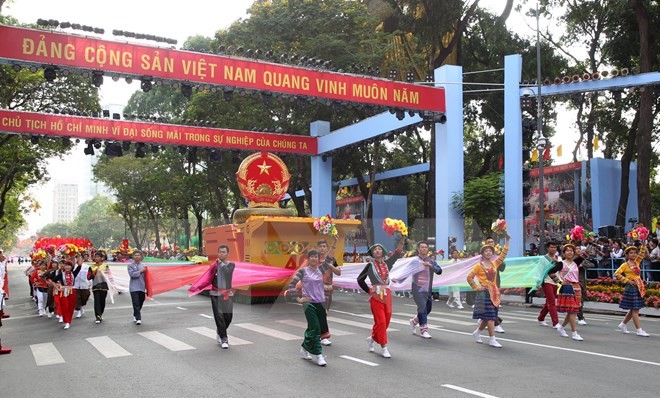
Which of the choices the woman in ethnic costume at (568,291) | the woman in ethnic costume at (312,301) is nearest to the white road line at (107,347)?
the woman in ethnic costume at (312,301)

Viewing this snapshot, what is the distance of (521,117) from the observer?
2355cm

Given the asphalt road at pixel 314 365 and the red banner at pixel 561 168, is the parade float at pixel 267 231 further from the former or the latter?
the red banner at pixel 561 168

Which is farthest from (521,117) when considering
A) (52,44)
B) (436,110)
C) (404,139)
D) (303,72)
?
(404,139)

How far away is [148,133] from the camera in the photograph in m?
26.5

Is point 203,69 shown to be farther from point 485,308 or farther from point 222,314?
point 485,308

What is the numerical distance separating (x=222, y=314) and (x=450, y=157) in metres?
14.6

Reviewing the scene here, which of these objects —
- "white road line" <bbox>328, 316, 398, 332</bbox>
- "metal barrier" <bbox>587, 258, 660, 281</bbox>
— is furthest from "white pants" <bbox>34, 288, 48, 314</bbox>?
"metal barrier" <bbox>587, 258, 660, 281</bbox>

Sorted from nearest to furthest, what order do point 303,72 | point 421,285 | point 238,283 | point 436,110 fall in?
point 421,285 → point 238,283 → point 303,72 → point 436,110

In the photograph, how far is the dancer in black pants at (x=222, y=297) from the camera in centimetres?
1124

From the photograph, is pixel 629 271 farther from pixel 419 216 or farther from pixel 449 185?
pixel 419 216

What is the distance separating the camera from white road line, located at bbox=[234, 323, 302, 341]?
1227 cm

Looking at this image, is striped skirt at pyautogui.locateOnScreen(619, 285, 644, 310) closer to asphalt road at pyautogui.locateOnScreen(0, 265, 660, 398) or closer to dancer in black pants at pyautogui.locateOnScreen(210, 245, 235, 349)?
asphalt road at pyautogui.locateOnScreen(0, 265, 660, 398)

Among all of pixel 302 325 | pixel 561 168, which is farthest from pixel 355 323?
pixel 561 168

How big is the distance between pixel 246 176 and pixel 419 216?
3064 centimetres
